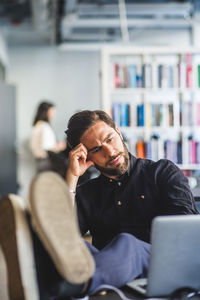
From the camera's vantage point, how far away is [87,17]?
7438mm

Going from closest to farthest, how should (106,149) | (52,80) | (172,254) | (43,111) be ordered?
(172,254) < (106,149) < (43,111) < (52,80)

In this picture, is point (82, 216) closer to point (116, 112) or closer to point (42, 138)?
point (116, 112)

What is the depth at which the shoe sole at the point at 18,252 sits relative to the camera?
4.42ft

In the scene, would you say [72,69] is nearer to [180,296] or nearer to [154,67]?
[154,67]

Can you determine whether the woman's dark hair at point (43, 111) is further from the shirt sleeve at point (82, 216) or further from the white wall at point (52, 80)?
the shirt sleeve at point (82, 216)

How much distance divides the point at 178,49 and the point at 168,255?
372cm

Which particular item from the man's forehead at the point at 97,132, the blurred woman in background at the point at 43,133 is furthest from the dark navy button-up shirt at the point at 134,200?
the blurred woman in background at the point at 43,133

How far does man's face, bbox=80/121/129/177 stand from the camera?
2.15 meters

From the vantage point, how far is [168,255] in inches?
58.3

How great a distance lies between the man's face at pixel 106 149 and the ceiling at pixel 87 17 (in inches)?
152

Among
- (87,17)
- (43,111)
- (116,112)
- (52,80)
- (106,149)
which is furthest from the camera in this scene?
(52,80)

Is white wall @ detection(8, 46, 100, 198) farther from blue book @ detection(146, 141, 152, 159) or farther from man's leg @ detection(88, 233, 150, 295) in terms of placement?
man's leg @ detection(88, 233, 150, 295)

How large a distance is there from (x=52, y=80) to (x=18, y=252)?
7.72m

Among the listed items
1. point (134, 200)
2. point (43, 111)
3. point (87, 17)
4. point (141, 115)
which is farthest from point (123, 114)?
point (87, 17)
